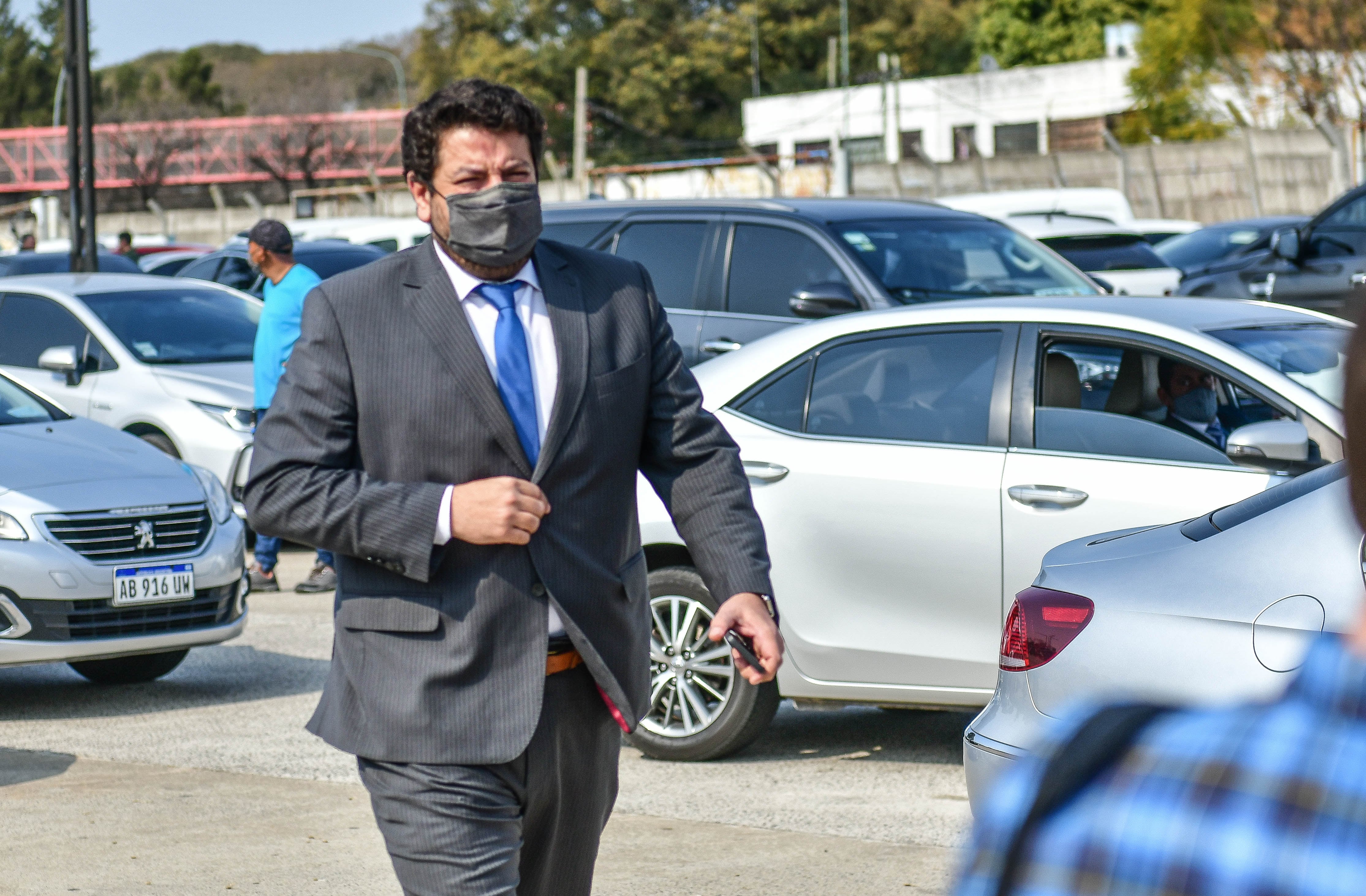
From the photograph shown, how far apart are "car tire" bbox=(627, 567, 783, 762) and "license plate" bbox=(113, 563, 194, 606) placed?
2214 millimetres

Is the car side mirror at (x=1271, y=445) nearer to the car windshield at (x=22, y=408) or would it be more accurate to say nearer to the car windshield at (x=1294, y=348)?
the car windshield at (x=1294, y=348)

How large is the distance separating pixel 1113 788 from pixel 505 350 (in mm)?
2069

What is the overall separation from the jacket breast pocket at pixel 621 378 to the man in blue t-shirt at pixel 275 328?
5753 mm

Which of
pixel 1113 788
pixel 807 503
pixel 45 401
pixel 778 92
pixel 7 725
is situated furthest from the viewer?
pixel 778 92

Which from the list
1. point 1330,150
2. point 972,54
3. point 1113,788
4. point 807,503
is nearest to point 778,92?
point 972,54

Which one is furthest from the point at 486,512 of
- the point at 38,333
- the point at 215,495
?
the point at 38,333

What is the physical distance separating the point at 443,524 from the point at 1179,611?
199 centimetres

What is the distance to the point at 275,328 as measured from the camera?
356 inches

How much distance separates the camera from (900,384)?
19.8 ft

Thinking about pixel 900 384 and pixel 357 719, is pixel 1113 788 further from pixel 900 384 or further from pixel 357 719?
pixel 900 384

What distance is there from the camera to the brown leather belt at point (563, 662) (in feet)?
9.52

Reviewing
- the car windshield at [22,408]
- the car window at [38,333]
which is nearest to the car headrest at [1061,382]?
the car windshield at [22,408]

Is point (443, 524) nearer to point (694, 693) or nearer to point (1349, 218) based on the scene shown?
point (694, 693)

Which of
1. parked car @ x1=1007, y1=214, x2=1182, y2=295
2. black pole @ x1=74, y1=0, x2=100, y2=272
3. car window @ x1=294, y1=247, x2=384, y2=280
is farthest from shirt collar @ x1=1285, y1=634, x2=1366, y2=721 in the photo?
black pole @ x1=74, y1=0, x2=100, y2=272
